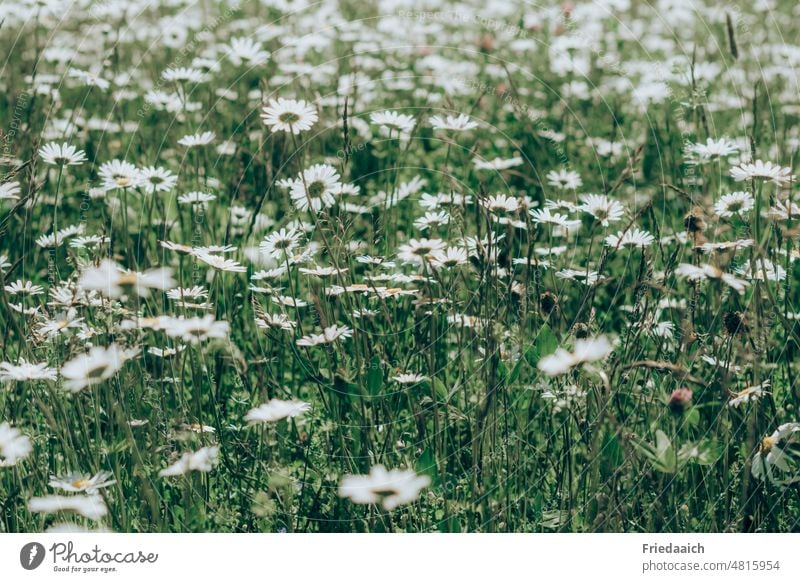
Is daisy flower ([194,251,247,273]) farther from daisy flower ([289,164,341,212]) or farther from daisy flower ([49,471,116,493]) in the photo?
daisy flower ([49,471,116,493])

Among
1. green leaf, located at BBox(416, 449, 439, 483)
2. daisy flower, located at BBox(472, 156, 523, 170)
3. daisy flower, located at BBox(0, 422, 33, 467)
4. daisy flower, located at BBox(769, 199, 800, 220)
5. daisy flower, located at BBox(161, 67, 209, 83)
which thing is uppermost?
daisy flower, located at BBox(161, 67, 209, 83)

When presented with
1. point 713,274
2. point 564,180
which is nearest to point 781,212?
point 713,274

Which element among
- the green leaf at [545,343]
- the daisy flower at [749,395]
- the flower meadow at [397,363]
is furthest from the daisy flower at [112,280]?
the daisy flower at [749,395]

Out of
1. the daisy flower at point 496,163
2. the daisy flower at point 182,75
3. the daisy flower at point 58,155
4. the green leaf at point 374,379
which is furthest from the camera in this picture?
the daisy flower at point 182,75

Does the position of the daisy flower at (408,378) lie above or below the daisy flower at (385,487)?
above

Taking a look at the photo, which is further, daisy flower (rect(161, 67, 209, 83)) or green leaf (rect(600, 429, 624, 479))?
daisy flower (rect(161, 67, 209, 83))

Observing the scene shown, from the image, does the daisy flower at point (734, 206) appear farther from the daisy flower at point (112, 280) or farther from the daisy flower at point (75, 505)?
the daisy flower at point (75, 505)

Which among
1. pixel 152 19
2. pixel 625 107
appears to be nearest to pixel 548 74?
pixel 625 107

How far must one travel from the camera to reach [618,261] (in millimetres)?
1604

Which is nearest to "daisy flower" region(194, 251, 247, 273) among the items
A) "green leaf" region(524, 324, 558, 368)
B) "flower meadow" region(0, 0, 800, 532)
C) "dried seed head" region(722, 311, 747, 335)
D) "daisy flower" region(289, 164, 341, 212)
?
"flower meadow" region(0, 0, 800, 532)

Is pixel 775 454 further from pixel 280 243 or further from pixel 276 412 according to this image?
pixel 280 243

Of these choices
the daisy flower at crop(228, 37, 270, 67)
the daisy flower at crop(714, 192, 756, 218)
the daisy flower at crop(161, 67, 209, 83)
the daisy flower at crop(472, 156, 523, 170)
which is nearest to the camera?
the daisy flower at crop(714, 192, 756, 218)

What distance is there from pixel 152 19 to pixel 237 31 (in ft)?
0.81
